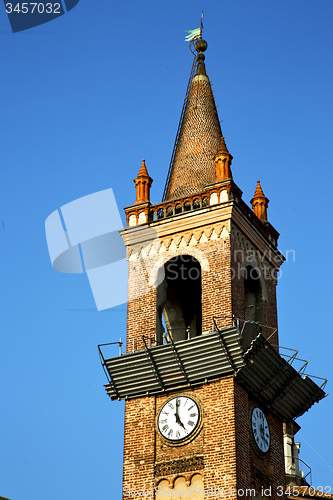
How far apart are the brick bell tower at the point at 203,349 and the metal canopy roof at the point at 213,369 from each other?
1.4 inches

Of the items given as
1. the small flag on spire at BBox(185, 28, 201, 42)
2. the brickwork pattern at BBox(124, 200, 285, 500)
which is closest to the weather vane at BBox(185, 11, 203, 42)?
the small flag on spire at BBox(185, 28, 201, 42)

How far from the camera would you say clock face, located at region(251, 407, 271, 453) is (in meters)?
28.9

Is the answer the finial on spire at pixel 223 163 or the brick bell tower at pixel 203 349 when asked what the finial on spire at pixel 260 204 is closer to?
the brick bell tower at pixel 203 349

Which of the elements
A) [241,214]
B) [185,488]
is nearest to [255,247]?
[241,214]

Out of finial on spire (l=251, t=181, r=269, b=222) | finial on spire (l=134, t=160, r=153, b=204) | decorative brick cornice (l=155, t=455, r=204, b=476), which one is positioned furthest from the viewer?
finial on spire (l=251, t=181, r=269, b=222)

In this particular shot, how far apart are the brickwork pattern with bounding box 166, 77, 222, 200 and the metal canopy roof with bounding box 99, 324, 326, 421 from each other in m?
6.70

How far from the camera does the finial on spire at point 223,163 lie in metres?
32.2

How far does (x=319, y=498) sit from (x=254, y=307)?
7.65m

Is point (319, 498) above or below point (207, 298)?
below

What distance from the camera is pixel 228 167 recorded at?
3256 cm

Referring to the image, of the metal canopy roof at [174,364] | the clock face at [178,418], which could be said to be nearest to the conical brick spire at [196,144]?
the metal canopy roof at [174,364]

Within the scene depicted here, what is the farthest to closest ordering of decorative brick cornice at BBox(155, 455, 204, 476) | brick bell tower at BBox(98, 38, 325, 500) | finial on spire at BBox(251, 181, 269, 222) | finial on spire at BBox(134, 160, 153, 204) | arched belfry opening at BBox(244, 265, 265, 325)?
finial on spire at BBox(251, 181, 269, 222)
finial on spire at BBox(134, 160, 153, 204)
arched belfry opening at BBox(244, 265, 265, 325)
brick bell tower at BBox(98, 38, 325, 500)
decorative brick cornice at BBox(155, 455, 204, 476)

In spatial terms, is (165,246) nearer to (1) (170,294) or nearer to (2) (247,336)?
(1) (170,294)

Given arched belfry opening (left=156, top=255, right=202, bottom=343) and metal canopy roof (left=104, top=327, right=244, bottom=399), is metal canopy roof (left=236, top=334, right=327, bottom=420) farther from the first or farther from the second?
arched belfry opening (left=156, top=255, right=202, bottom=343)
